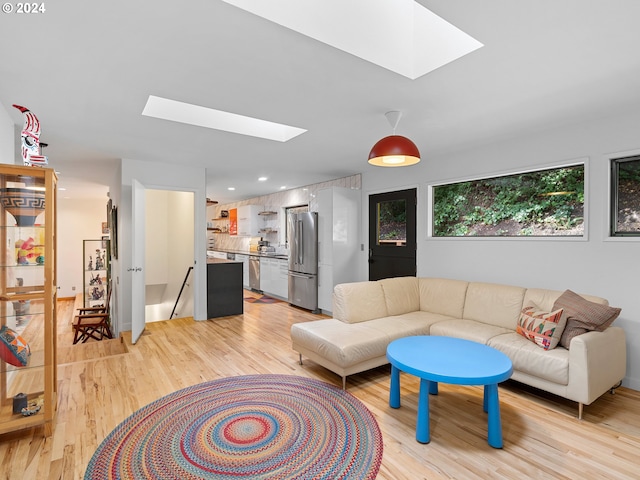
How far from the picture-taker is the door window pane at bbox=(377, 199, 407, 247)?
518 cm

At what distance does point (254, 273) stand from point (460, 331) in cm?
564

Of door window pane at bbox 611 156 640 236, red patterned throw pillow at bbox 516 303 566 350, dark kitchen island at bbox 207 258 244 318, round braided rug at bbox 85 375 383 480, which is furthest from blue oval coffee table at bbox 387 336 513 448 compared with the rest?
dark kitchen island at bbox 207 258 244 318

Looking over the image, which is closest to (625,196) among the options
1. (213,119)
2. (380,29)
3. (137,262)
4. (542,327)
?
(542,327)

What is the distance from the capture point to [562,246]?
11.3 ft

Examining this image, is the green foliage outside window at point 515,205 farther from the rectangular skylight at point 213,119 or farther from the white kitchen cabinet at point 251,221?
the white kitchen cabinet at point 251,221

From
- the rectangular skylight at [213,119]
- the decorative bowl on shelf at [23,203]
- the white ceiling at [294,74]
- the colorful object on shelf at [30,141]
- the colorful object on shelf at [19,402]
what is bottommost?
the colorful object on shelf at [19,402]

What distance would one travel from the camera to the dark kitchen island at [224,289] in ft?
18.1

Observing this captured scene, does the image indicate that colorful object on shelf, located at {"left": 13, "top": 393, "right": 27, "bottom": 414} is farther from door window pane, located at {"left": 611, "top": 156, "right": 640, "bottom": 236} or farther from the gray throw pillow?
door window pane, located at {"left": 611, "top": 156, "right": 640, "bottom": 236}

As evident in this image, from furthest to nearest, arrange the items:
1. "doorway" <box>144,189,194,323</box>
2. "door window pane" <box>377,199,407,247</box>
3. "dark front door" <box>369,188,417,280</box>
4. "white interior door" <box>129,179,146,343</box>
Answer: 1. "doorway" <box>144,189,194,323</box>
2. "door window pane" <box>377,199,407,247</box>
3. "dark front door" <box>369,188,417,280</box>
4. "white interior door" <box>129,179,146,343</box>

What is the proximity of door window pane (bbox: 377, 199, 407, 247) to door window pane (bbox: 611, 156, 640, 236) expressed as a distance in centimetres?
247

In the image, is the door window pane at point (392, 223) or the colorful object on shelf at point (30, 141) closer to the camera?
the colorful object on shelf at point (30, 141)

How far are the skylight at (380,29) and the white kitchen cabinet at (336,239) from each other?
342 cm

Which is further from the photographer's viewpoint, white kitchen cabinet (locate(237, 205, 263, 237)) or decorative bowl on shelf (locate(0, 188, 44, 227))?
white kitchen cabinet (locate(237, 205, 263, 237))

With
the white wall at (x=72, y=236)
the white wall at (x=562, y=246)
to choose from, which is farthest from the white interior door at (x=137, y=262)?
the white wall at (x=72, y=236)
